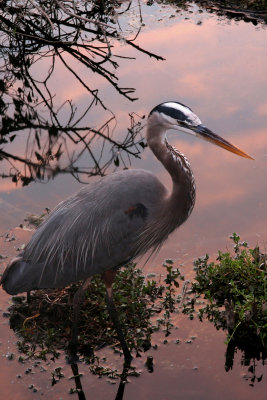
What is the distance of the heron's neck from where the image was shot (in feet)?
13.9

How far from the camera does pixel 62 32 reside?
9117 mm

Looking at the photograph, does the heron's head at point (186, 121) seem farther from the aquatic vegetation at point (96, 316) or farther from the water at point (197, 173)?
the water at point (197, 173)

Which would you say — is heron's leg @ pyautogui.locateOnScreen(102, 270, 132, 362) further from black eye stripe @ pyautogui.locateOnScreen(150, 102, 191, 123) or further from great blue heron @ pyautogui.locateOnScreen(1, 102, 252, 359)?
black eye stripe @ pyautogui.locateOnScreen(150, 102, 191, 123)

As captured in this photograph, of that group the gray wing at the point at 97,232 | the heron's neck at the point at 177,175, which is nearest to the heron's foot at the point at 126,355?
the gray wing at the point at 97,232

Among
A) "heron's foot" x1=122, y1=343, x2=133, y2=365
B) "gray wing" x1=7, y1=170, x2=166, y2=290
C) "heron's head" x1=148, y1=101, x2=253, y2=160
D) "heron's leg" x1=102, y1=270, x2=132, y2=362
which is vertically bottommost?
"heron's foot" x1=122, y1=343, x2=133, y2=365

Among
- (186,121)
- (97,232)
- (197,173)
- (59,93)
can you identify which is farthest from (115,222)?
(59,93)

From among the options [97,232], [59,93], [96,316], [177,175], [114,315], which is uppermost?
[59,93]

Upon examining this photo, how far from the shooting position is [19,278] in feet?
14.0

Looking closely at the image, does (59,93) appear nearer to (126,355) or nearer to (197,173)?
(197,173)

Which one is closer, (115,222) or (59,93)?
(115,222)

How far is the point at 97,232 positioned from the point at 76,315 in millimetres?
609

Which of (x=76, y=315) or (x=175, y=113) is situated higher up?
(x=175, y=113)

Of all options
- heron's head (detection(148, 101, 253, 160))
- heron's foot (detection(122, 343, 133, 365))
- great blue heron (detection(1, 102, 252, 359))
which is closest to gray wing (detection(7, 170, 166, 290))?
great blue heron (detection(1, 102, 252, 359))

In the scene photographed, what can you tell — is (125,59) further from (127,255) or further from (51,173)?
(127,255)
